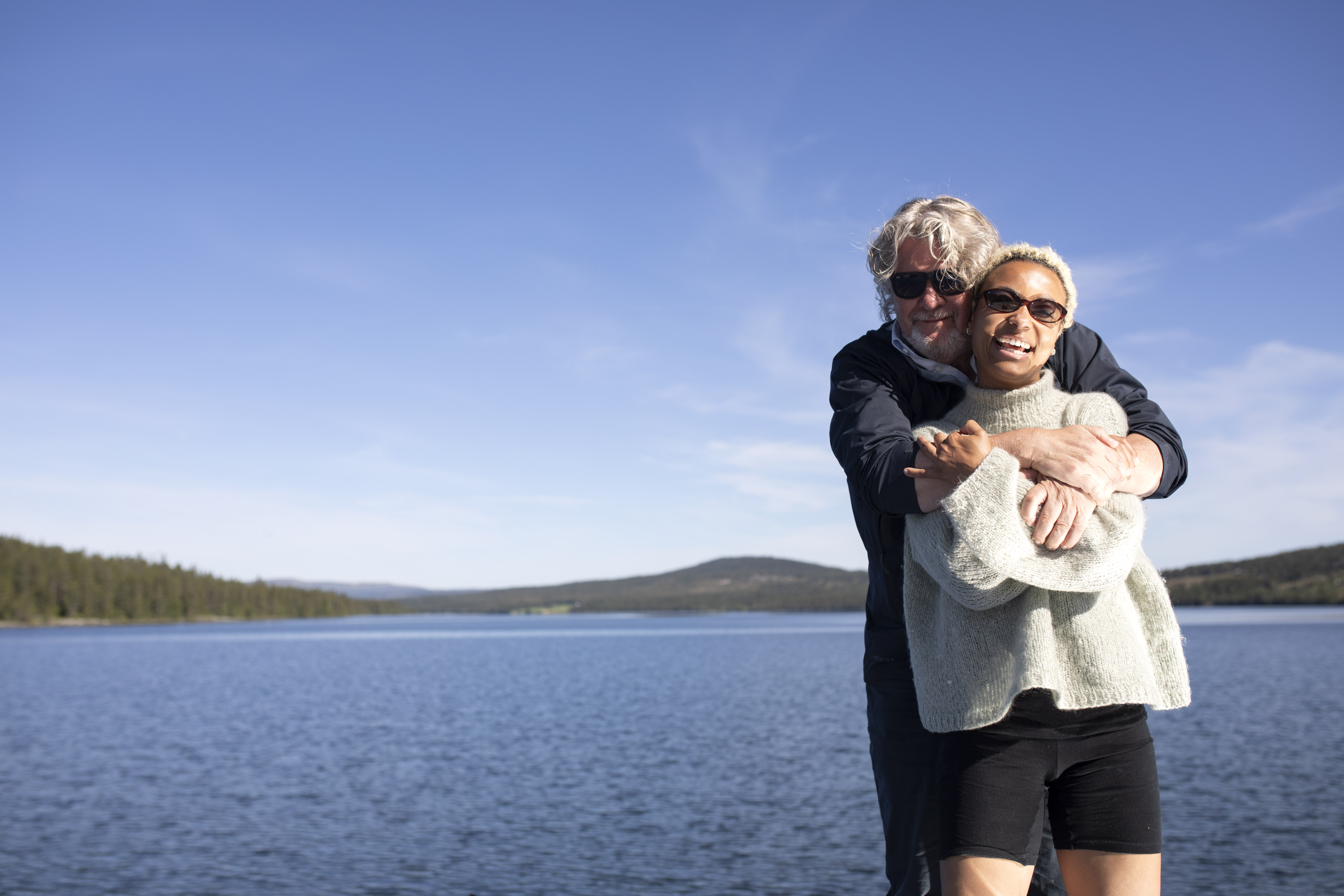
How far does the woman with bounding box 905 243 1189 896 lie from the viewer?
238cm

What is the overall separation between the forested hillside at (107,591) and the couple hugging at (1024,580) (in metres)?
159

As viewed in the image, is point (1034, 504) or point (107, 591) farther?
point (107, 591)

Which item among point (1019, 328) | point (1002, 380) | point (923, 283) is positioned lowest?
point (1002, 380)

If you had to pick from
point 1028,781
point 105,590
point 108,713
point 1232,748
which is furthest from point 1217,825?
point 105,590

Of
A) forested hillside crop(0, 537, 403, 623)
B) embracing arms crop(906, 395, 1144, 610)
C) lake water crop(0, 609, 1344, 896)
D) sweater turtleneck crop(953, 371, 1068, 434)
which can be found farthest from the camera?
forested hillside crop(0, 537, 403, 623)

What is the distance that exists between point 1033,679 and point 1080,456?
1.98 feet

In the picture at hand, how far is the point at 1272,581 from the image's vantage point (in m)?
161

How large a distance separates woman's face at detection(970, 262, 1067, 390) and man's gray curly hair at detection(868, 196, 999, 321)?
161 mm

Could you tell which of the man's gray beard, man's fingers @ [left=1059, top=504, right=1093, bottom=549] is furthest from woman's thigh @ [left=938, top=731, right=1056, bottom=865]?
the man's gray beard

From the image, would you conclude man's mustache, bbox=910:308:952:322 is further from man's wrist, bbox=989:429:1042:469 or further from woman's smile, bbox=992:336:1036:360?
man's wrist, bbox=989:429:1042:469

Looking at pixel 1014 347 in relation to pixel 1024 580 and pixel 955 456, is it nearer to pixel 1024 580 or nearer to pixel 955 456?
pixel 955 456

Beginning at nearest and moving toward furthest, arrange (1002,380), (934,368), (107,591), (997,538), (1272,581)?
1. (997,538)
2. (1002,380)
3. (934,368)
4. (107,591)
5. (1272,581)

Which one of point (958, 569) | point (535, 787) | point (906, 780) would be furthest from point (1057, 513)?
point (535, 787)

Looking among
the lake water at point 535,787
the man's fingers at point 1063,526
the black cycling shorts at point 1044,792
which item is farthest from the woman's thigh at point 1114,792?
the lake water at point 535,787
